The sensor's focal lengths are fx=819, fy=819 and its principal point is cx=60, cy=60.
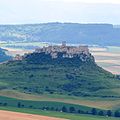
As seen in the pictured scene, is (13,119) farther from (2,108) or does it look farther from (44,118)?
(2,108)

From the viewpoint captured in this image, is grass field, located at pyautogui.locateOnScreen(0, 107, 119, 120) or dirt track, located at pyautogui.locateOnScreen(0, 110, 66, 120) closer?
dirt track, located at pyautogui.locateOnScreen(0, 110, 66, 120)

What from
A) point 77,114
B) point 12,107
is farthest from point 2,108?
point 77,114

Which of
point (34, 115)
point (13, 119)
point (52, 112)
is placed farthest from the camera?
point (52, 112)

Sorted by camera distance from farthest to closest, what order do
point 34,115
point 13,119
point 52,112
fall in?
point 52,112 → point 34,115 → point 13,119

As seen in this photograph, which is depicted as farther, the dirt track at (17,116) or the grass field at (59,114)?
the grass field at (59,114)

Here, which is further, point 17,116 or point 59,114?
point 59,114

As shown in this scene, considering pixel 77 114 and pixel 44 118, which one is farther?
pixel 77 114

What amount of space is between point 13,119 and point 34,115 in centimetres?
1370

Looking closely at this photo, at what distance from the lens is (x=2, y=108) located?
193625 mm

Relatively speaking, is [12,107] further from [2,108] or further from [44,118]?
[44,118]

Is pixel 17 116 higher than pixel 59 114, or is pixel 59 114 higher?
pixel 59 114

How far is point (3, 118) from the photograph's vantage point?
557ft

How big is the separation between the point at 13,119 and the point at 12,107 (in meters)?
30.4

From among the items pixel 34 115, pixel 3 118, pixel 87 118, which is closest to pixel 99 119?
pixel 87 118
